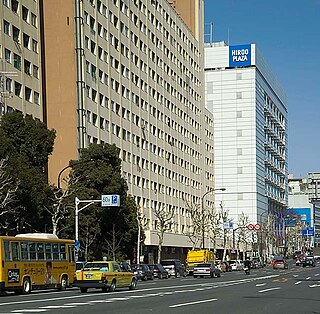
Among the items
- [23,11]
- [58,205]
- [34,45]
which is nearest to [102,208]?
[58,205]

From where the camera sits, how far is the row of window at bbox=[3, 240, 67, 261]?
113 ft

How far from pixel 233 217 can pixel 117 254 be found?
8713cm

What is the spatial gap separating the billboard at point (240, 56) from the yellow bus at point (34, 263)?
375 feet

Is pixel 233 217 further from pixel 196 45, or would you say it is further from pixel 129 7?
pixel 129 7

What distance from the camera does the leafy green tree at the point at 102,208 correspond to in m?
60.8

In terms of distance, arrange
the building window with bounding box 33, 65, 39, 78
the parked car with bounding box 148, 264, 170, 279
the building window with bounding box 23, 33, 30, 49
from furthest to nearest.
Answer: the building window with bounding box 33, 65, 39, 78
the building window with bounding box 23, 33, 30, 49
the parked car with bounding box 148, 264, 170, 279

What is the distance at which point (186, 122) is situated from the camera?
113 m

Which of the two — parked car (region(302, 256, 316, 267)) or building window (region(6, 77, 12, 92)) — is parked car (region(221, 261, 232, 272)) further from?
building window (region(6, 77, 12, 92))

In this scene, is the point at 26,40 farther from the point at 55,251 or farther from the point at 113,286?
the point at 113,286

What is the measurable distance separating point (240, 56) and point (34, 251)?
119609 mm

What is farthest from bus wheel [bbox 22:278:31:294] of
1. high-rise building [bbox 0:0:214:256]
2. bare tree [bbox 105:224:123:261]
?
bare tree [bbox 105:224:123:261]

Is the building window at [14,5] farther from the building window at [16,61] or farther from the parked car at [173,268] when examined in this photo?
the parked car at [173,268]

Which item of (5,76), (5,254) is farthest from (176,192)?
(5,254)

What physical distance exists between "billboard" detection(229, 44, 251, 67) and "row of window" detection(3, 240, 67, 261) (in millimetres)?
115313
